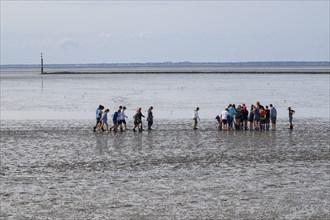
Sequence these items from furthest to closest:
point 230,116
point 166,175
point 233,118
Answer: point 233,118 → point 230,116 → point 166,175

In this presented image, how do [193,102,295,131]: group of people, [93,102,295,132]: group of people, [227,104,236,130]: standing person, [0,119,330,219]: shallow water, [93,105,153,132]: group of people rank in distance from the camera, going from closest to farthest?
[0,119,330,219]: shallow water
[93,105,153,132]: group of people
[93,102,295,132]: group of people
[193,102,295,131]: group of people
[227,104,236,130]: standing person

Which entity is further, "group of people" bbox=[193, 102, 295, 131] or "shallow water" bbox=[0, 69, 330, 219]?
"group of people" bbox=[193, 102, 295, 131]

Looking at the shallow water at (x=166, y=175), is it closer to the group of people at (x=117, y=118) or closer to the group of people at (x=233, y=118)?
the group of people at (x=117, y=118)

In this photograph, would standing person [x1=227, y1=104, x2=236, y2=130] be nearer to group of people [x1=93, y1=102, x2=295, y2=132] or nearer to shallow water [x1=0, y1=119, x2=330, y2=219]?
group of people [x1=93, y1=102, x2=295, y2=132]

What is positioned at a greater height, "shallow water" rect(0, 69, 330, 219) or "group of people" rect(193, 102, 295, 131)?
"group of people" rect(193, 102, 295, 131)

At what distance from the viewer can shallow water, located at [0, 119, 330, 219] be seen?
52.2 ft

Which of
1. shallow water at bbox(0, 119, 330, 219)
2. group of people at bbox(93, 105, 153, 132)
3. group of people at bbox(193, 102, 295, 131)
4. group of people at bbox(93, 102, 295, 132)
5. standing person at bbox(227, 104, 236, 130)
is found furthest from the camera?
standing person at bbox(227, 104, 236, 130)

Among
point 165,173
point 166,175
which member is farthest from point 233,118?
point 166,175

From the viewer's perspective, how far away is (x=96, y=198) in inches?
674

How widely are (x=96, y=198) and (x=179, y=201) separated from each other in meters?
2.21

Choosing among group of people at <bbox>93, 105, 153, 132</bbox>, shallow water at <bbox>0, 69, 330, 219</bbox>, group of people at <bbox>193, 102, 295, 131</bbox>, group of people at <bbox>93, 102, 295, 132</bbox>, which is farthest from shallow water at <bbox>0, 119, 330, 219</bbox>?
group of people at <bbox>193, 102, 295, 131</bbox>

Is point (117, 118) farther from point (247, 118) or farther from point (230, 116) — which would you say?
point (247, 118)

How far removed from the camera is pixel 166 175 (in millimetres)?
20281

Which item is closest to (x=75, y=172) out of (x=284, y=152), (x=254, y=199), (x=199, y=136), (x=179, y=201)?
(x=179, y=201)
